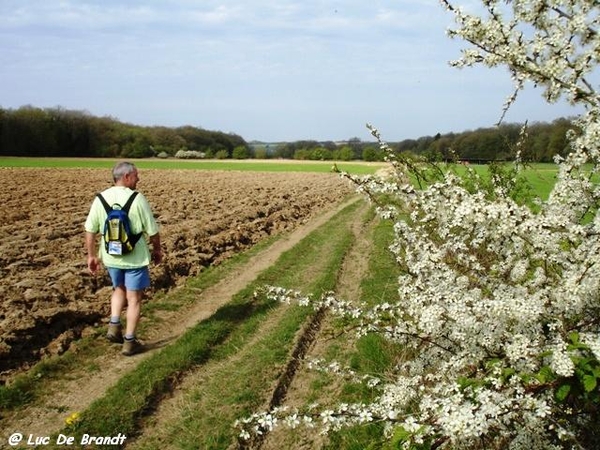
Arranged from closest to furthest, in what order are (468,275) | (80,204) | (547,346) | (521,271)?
(547,346)
(521,271)
(468,275)
(80,204)

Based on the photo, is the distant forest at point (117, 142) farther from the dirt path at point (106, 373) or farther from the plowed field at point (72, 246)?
the dirt path at point (106, 373)

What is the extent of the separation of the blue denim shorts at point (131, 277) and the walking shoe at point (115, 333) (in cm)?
70

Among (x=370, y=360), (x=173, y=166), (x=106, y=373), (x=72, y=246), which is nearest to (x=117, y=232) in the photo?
(x=106, y=373)

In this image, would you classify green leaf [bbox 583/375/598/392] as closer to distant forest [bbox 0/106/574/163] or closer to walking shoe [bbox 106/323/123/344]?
walking shoe [bbox 106/323/123/344]

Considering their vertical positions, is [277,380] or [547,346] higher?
[547,346]

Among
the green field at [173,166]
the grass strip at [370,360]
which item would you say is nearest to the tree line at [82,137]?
the green field at [173,166]

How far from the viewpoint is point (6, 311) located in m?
8.70

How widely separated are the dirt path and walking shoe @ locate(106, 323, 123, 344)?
17 cm

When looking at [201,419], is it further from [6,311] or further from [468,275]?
[6,311]

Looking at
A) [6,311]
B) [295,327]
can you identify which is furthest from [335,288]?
[6,311]

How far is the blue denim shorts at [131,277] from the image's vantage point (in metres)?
7.78

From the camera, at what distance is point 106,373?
7.26 metres

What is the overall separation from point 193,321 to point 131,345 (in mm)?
1733

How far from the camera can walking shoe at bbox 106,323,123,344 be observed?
26.6ft
